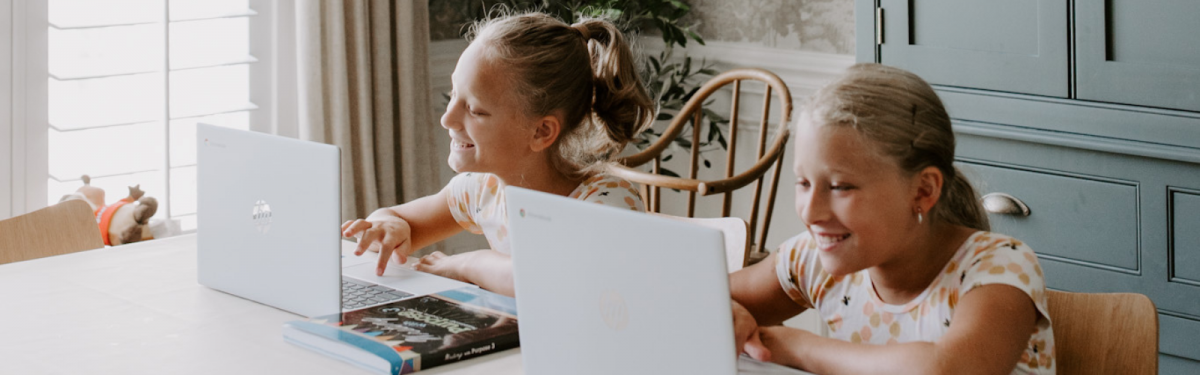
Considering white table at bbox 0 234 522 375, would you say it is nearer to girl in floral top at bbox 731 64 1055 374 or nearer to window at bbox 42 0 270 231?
girl in floral top at bbox 731 64 1055 374

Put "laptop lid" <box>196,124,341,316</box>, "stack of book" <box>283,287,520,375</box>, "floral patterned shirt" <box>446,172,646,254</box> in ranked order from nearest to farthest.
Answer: "stack of book" <box>283,287,520,375</box>
"laptop lid" <box>196,124,341,316</box>
"floral patterned shirt" <box>446,172,646,254</box>

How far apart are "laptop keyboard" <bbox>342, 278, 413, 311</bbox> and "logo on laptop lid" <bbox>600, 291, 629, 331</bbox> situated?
553 mm

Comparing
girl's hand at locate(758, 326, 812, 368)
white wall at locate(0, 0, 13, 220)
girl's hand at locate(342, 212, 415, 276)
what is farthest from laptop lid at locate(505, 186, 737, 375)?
white wall at locate(0, 0, 13, 220)

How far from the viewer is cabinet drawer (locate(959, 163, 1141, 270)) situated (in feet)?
6.31

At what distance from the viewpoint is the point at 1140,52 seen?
1858 millimetres

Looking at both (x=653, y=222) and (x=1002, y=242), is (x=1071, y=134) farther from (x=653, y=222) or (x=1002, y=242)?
(x=653, y=222)

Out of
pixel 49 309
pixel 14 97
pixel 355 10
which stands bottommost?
pixel 49 309

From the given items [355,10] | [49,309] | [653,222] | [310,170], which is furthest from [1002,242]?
[355,10]

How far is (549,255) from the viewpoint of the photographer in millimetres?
1025

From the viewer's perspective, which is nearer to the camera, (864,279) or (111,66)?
(864,279)

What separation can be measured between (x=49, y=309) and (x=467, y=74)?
2.18 feet

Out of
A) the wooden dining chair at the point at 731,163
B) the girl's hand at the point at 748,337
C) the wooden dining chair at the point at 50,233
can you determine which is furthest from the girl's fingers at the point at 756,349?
the wooden dining chair at the point at 50,233

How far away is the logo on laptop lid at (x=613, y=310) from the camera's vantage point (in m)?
0.96

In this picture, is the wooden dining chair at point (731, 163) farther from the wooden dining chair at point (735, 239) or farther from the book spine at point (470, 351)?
the book spine at point (470, 351)
